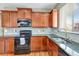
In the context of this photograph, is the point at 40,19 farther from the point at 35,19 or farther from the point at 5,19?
the point at 5,19

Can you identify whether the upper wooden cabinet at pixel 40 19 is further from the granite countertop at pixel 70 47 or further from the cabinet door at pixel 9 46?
the cabinet door at pixel 9 46

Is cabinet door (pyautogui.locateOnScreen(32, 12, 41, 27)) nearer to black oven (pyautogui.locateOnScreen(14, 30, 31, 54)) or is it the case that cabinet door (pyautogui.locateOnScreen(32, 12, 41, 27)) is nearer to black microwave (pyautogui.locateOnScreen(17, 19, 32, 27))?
black microwave (pyautogui.locateOnScreen(17, 19, 32, 27))

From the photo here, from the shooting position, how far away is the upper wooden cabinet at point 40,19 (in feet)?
4.79

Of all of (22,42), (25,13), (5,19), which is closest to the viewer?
(5,19)

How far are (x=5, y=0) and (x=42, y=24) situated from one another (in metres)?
0.73

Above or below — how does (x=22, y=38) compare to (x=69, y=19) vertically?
below

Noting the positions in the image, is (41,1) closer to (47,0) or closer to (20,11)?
(47,0)

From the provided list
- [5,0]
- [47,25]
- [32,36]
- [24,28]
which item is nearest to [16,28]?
[24,28]

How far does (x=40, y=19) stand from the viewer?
1545mm

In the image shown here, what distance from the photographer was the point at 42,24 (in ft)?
4.97

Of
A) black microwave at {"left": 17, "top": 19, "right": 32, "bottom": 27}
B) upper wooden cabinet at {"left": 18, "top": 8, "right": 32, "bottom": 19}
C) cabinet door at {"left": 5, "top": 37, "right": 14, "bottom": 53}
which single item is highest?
upper wooden cabinet at {"left": 18, "top": 8, "right": 32, "bottom": 19}

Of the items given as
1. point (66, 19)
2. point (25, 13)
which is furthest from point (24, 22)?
point (66, 19)

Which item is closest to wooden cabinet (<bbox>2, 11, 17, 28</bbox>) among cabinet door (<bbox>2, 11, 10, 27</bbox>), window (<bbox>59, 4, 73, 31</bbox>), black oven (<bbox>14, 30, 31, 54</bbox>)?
cabinet door (<bbox>2, 11, 10, 27</bbox>)

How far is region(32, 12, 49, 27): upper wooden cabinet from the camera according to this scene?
1459 millimetres
